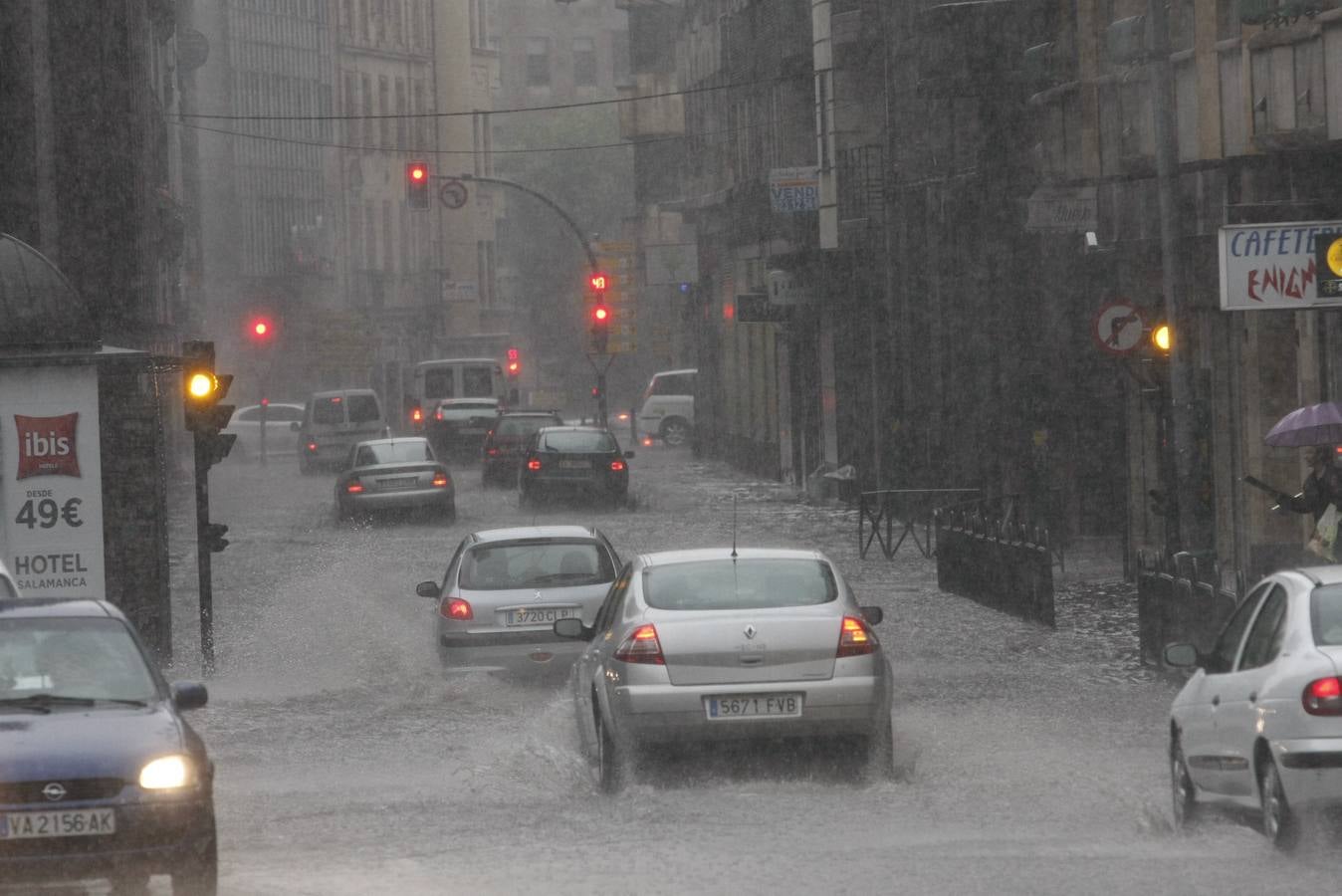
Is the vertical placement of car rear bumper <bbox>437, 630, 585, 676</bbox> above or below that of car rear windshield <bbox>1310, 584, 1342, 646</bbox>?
below

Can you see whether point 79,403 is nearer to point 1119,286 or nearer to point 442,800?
point 442,800

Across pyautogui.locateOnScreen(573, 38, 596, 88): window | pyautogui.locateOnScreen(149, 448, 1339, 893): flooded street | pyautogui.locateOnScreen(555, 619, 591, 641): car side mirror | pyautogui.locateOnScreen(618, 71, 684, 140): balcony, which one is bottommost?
pyautogui.locateOnScreen(149, 448, 1339, 893): flooded street

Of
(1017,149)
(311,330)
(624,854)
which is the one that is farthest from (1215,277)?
(311,330)

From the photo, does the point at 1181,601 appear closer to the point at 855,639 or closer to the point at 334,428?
the point at 855,639

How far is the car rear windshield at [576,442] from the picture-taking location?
43.7 meters

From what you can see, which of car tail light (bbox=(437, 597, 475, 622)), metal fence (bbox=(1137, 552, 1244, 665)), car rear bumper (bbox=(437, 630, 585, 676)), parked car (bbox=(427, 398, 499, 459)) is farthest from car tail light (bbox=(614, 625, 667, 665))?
parked car (bbox=(427, 398, 499, 459))

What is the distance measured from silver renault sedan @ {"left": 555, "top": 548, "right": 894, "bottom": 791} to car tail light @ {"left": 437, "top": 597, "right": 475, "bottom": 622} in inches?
194

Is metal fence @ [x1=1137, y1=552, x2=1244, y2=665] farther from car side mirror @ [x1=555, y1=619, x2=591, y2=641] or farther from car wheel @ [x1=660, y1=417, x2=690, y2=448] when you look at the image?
car wheel @ [x1=660, y1=417, x2=690, y2=448]

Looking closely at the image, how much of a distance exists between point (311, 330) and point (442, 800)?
85.5 metres

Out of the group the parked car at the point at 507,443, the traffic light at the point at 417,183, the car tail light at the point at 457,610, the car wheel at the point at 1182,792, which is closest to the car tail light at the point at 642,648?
the car wheel at the point at 1182,792

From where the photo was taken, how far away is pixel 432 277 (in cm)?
10812

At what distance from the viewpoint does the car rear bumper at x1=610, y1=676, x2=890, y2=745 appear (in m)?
12.6

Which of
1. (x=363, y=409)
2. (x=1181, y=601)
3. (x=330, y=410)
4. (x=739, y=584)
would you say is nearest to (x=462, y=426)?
(x=363, y=409)

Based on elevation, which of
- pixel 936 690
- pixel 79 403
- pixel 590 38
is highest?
pixel 590 38
